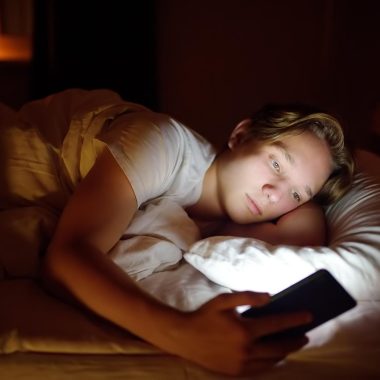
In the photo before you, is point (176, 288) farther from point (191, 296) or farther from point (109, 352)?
point (109, 352)

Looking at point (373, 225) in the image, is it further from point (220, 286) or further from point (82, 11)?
point (82, 11)

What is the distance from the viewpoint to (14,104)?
2.39 meters

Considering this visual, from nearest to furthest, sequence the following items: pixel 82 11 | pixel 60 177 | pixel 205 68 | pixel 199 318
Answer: pixel 199 318, pixel 60 177, pixel 82 11, pixel 205 68

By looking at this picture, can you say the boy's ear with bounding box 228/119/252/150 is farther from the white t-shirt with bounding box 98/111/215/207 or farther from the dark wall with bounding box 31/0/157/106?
the dark wall with bounding box 31/0/157/106

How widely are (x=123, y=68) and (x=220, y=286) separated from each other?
5.61ft

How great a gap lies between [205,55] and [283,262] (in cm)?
179

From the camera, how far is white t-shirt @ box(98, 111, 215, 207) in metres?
0.87

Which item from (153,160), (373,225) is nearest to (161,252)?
(153,160)

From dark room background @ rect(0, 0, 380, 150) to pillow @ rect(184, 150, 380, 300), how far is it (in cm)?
145

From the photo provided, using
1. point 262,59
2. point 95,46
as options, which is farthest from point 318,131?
point 95,46

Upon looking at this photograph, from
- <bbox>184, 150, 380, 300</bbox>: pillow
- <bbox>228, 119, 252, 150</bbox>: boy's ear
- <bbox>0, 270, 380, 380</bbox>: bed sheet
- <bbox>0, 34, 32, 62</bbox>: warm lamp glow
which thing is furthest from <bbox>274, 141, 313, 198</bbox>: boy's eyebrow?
<bbox>0, 34, 32, 62</bbox>: warm lamp glow

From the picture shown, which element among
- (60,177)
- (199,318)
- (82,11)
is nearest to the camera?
(199,318)

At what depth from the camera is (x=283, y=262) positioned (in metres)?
0.84

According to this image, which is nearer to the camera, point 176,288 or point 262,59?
point 176,288
